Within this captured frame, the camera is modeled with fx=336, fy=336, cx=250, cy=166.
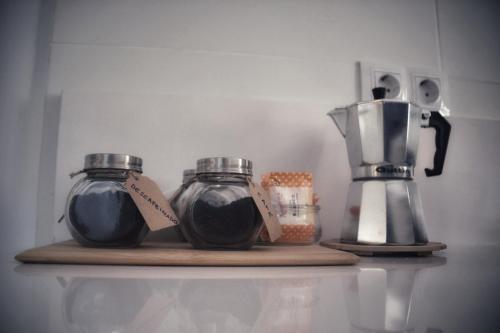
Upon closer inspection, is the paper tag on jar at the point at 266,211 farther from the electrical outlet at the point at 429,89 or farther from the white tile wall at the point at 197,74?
the electrical outlet at the point at 429,89

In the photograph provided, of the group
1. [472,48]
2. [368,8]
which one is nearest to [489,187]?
[472,48]

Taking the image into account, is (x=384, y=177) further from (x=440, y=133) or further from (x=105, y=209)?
(x=105, y=209)

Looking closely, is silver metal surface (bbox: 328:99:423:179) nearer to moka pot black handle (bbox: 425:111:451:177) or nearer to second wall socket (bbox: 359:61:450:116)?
moka pot black handle (bbox: 425:111:451:177)

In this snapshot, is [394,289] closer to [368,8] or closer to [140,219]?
[140,219]

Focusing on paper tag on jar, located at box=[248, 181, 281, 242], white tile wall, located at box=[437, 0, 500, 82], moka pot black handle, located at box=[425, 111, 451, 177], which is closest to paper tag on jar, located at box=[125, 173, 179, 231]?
paper tag on jar, located at box=[248, 181, 281, 242]

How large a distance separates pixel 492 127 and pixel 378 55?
1.16 ft

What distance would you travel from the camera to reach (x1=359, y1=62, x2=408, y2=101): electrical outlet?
2.71 feet

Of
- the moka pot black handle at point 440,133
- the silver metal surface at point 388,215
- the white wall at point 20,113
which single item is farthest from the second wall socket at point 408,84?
the white wall at point 20,113

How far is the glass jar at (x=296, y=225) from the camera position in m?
0.64

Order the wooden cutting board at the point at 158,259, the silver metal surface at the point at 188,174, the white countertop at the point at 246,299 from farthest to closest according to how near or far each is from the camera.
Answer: the silver metal surface at the point at 188,174 → the wooden cutting board at the point at 158,259 → the white countertop at the point at 246,299

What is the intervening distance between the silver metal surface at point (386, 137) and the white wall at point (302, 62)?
15 cm

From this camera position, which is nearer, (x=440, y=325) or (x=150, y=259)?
(x=440, y=325)

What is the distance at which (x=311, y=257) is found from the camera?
0.46m

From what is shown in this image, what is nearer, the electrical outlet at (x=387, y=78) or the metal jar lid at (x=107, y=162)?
the metal jar lid at (x=107, y=162)
